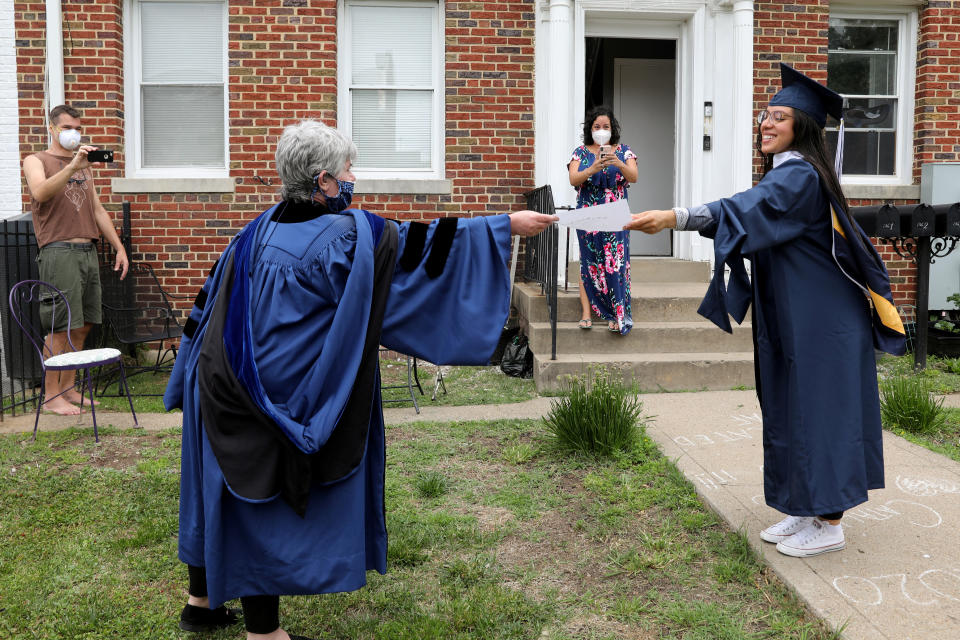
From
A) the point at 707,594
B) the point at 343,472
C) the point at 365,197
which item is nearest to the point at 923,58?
the point at 365,197

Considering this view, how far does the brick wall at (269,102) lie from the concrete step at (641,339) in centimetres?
188

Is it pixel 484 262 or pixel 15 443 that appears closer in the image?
pixel 484 262

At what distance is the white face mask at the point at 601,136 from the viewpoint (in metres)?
6.47

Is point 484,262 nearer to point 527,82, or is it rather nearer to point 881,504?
point 881,504

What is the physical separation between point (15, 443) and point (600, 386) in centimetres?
370

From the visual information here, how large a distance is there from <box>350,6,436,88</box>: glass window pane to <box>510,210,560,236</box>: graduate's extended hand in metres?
5.62

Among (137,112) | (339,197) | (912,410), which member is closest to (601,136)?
(912,410)

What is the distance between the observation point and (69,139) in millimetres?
5930

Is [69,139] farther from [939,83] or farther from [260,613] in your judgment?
[939,83]

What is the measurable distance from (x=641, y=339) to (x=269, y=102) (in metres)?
4.07

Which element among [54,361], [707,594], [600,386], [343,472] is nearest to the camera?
[343,472]

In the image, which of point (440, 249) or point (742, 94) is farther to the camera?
point (742, 94)

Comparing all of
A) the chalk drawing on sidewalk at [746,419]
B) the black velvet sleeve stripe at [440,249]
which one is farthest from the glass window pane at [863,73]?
the black velvet sleeve stripe at [440,249]

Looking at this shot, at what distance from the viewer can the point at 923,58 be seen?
27.7 ft
